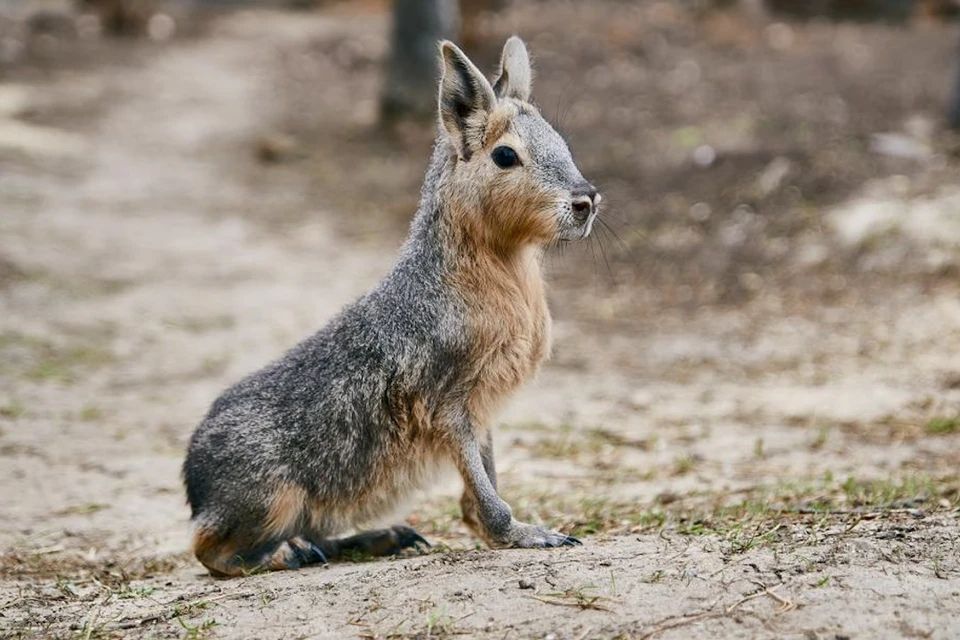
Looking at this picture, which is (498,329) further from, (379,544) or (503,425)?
(503,425)

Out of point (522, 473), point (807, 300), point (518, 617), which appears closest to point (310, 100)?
point (807, 300)

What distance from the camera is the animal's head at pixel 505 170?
13.8 feet

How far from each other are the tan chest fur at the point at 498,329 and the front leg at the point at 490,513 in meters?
0.11

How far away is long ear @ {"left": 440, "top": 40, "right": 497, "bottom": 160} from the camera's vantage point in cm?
433

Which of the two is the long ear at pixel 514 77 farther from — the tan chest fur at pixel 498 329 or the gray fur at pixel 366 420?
the tan chest fur at pixel 498 329

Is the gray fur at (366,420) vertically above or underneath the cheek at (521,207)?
underneath

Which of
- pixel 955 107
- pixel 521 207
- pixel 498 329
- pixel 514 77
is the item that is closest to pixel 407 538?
pixel 498 329

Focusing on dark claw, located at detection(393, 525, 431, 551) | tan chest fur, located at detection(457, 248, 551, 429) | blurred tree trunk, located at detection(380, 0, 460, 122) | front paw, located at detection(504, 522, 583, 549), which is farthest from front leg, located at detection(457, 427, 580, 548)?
blurred tree trunk, located at detection(380, 0, 460, 122)

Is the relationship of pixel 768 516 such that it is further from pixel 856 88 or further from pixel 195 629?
pixel 856 88

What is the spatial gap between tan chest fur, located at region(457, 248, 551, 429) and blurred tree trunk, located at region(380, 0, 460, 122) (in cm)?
892

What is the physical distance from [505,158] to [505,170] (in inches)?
1.8

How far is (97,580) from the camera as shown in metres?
4.55

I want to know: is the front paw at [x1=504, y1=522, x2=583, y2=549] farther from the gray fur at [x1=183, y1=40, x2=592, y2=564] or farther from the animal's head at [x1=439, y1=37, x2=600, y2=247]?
the animal's head at [x1=439, y1=37, x2=600, y2=247]

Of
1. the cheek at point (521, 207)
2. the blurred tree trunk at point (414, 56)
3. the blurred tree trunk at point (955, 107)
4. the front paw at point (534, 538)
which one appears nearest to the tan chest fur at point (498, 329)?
the cheek at point (521, 207)
